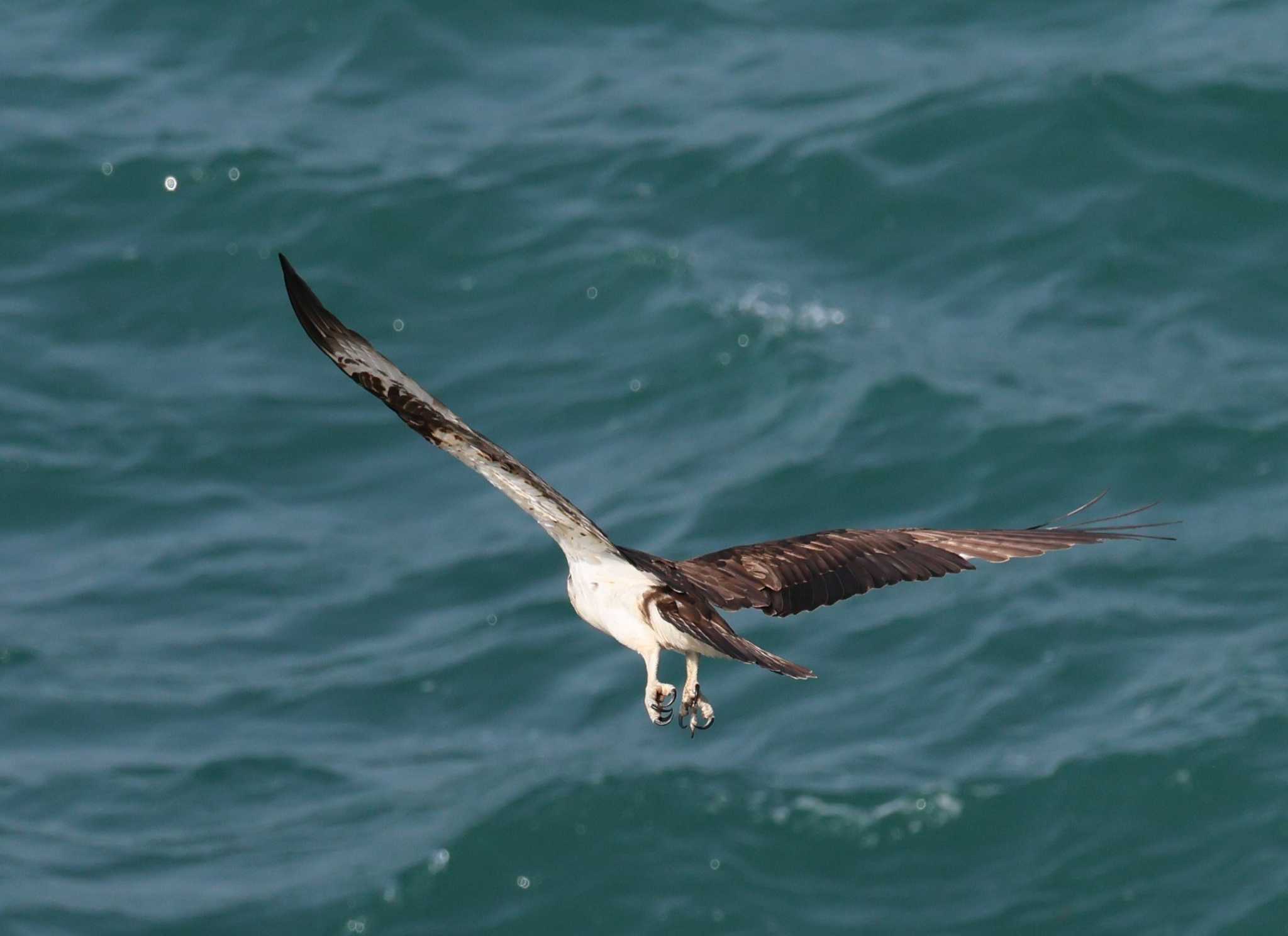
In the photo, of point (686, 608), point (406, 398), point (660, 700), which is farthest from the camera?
point (660, 700)

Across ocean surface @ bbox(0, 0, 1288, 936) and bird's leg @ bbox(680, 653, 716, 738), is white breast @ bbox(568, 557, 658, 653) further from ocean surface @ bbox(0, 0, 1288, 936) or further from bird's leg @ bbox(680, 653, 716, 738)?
ocean surface @ bbox(0, 0, 1288, 936)

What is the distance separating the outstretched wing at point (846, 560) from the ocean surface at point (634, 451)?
7.91m

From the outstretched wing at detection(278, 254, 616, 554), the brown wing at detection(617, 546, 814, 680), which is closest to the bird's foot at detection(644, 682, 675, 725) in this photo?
the brown wing at detection(617, 546, 814, 680)

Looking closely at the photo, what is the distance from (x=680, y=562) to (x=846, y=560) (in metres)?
0.95

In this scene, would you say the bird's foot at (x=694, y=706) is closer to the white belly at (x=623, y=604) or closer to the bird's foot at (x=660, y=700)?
the bird's foot at (x=660, y=700)

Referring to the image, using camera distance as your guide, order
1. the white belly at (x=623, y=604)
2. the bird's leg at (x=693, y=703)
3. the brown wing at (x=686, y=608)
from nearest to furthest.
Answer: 1. the brown wing at (x=686, y=608)
2. the white belly at (x=623, y=604)
3. the bird's leg at (x=693, y=703)

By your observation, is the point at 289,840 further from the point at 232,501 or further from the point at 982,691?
the point at 982,691

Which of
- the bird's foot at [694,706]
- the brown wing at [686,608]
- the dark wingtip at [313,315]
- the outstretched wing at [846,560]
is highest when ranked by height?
the dark wingtip at [313,315]

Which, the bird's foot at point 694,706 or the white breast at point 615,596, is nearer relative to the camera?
the white breast at point 615,596

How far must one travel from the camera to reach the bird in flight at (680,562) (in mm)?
8664

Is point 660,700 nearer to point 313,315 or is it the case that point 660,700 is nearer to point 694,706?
point 694,706

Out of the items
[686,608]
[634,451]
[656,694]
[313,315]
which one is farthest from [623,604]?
[634,451]

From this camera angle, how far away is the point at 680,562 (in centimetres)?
1052

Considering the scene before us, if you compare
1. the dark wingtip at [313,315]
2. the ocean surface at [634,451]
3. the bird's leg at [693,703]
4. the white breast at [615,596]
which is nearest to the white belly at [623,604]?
the white breast at [615,596]
